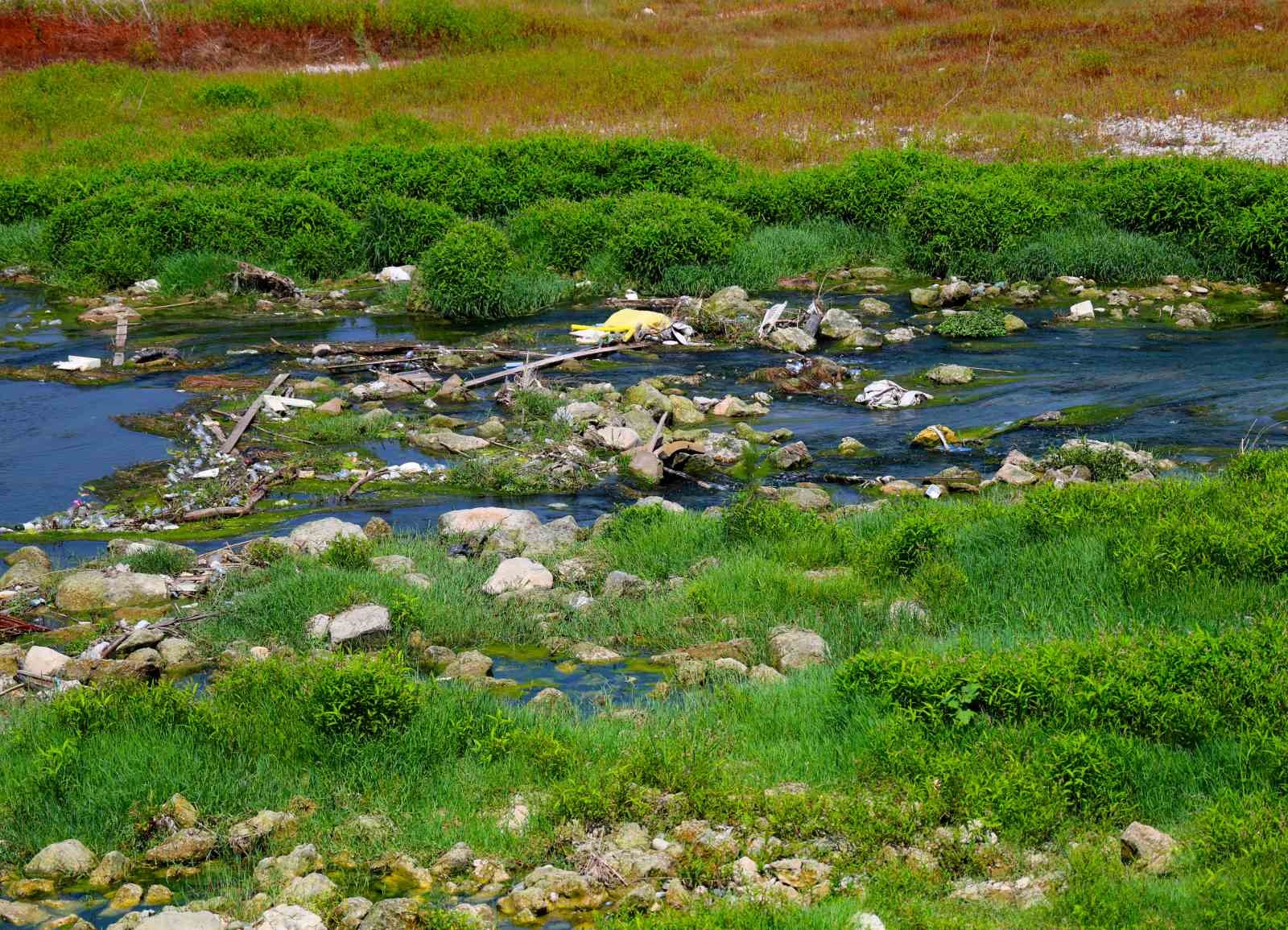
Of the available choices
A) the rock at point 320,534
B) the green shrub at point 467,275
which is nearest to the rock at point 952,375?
the green shrub at point 467,275

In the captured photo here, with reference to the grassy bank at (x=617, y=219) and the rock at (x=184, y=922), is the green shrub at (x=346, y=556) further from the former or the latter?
the grassy bank at (x=617, y=219)

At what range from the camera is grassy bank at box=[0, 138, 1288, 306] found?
677 inches

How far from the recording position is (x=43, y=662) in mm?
7020

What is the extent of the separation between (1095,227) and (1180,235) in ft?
3.76

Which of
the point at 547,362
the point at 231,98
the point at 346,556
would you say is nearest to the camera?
the point at 346,556

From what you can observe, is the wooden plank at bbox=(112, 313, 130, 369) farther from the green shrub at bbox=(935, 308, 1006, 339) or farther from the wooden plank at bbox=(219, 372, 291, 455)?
the green shrub at bbox=(935, 308, 1006, 339)

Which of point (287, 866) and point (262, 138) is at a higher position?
point (262, 138)

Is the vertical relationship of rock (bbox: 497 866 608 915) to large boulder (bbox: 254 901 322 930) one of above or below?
below

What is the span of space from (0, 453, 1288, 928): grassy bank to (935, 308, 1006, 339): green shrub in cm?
782

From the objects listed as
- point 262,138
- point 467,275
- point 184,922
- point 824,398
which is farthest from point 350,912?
point 262,138

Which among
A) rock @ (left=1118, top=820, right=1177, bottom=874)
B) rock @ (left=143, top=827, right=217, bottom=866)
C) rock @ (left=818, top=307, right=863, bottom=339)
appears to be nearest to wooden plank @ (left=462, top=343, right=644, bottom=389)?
rock @ (left=818, top=307, right=863, bottom=339)

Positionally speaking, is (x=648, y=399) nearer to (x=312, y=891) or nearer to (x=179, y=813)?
(x=179, y=813)

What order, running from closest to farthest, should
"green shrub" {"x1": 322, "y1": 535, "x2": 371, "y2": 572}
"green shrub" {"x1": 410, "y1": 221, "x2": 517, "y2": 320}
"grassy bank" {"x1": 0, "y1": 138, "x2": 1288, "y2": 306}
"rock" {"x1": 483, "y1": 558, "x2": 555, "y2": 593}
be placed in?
"rock" {"x1": 483, "y1": 558, "x2": 555, "y2": 593}
"green shrub" {"x1": 322, "y1": 535, "x2": 371, "y2": 572}
"green shrub" {"x1": 410, "y1": 221, "x2": 517, "y2": 320}
"grassy bank" {"x1": 0, "y1": 138, "x2": 1288, "y2": 306}

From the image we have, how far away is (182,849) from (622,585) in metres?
3.41
